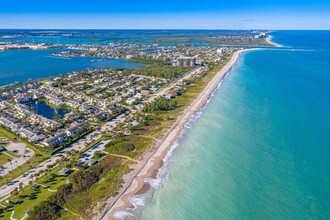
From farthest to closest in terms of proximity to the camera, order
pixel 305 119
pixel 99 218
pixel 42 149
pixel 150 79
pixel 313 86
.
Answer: pixel 150 79, pixel 313 86, pixel 305 119, pixel 42 149, pixel 99 218

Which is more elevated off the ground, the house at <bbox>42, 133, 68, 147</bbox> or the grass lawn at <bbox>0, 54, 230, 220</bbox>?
the house at <bbox>42, 133, 68, 147</bbox>

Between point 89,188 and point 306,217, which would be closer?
point 306,217

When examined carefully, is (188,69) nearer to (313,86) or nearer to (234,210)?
(313,86)

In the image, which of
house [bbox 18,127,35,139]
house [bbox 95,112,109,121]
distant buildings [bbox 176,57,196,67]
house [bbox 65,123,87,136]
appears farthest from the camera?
distant buildings [bbox 176,57,196,67]

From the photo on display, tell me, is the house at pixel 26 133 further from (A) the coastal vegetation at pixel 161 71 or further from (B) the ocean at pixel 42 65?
(A) the coastal vegetation at pixel 161 71

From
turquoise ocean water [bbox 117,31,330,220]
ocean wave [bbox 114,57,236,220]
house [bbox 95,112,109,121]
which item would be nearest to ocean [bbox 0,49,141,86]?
house [bbox 95,112,109,121]

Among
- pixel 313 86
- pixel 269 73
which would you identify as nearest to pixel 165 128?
pixel 313 86

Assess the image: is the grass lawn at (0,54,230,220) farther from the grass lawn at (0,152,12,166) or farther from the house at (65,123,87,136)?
the house at (65,123,87,136)

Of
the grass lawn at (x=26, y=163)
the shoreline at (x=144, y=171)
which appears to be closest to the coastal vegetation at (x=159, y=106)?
the shoreline at (x=144, y=171)

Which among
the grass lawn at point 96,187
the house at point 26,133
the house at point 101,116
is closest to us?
the grass lawn at point 96,187
